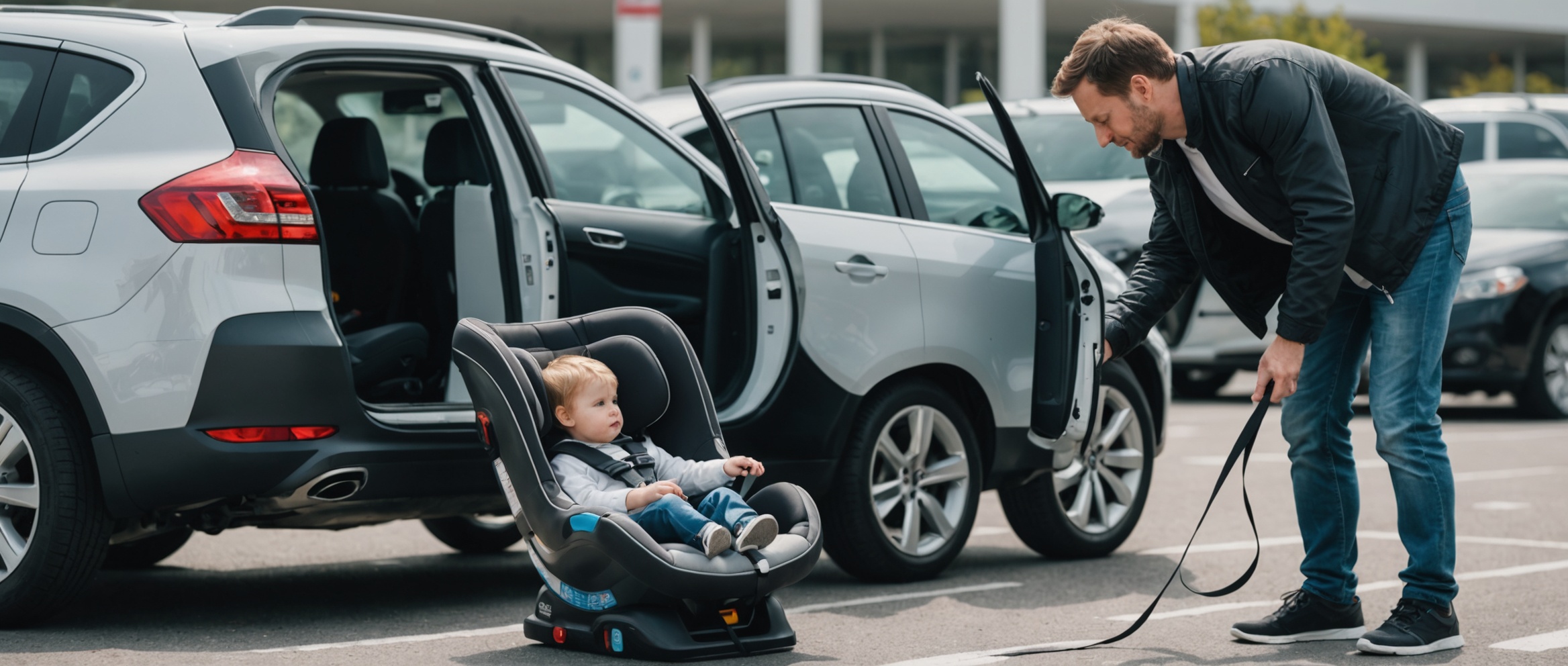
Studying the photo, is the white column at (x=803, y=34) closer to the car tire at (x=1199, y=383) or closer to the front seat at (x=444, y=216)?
the car tire at (x=1199, y=383)

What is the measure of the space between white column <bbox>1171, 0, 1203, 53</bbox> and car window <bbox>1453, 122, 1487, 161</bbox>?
16.2m

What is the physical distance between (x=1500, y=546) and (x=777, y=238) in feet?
10.9

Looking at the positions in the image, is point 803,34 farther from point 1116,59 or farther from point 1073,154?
point 1116,59

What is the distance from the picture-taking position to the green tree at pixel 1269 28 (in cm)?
2689

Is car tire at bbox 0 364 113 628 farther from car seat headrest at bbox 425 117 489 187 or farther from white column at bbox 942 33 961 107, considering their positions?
white column at bbox 942 33 961 107

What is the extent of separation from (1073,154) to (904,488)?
581 centimetres

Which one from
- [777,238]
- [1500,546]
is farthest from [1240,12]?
[777,238]

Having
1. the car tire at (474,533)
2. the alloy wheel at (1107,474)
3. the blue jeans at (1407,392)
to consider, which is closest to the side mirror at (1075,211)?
the alloy wheel at (1107,474)

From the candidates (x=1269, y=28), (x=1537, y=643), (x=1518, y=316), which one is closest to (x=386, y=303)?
(x=1537, y=643)

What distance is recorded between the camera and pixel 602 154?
834cm

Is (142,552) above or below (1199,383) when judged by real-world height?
above

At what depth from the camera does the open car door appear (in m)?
6.09

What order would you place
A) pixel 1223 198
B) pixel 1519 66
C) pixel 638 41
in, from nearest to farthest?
pixel 1223 198
pixel 638 41
pixel 1519 66

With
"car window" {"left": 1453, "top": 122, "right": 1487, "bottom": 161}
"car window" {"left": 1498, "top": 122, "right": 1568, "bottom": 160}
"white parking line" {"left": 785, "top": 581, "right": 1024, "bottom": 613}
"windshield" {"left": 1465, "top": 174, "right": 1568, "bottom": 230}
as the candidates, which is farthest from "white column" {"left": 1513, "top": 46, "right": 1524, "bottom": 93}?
"white parking line" {"left": 785, "top": 581, "right": 1024, "bottom": 613}
